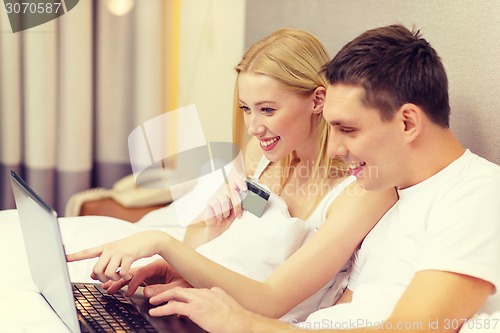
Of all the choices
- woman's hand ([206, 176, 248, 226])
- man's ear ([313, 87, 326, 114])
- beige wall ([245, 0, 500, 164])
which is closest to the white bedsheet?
woman's hand ([206, 176, 248, 226])

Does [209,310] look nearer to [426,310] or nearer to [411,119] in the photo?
[426,310]

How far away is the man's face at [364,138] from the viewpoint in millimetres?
1130

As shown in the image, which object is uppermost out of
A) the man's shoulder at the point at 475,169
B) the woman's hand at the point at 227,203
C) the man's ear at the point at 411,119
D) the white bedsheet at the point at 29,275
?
the man's ear at the point at 411,119

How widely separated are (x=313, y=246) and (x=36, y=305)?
1.73 ft

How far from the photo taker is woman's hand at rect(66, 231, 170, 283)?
1.22 m

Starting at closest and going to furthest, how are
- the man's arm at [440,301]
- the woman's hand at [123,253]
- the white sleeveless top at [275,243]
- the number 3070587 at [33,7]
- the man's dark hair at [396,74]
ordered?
the man's arm at [440,301] → the man's dark hair at [396,74] → the woman's hand at [123,253] → the white sleeveless top at [275,243] → the number 3070587 at [33,7]

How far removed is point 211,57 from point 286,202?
1315 mm

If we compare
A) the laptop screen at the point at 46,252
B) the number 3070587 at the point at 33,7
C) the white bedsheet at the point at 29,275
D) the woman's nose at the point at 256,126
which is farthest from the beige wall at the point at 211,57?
the laptop screen at the point at 46,252

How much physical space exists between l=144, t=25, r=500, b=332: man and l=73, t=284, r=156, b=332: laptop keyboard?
0.19ft

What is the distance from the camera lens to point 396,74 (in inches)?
43.9

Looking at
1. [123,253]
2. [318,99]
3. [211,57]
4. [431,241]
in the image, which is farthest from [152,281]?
[211,57]

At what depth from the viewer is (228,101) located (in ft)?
8.65

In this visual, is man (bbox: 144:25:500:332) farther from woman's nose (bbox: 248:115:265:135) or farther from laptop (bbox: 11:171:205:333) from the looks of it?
woman's nose (bbox: 248:115:265:135)

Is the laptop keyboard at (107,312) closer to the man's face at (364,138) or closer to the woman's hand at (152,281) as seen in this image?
the woman's hand at (152,281)
